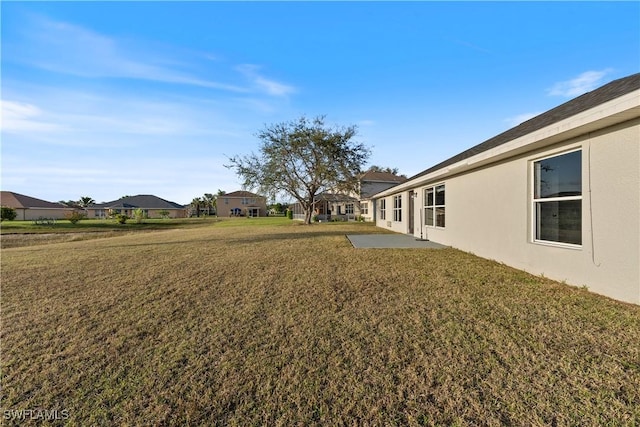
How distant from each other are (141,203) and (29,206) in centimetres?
1750

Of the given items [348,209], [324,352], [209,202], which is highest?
[209,202]

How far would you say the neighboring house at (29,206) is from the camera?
46125 mm

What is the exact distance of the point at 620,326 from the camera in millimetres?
3125

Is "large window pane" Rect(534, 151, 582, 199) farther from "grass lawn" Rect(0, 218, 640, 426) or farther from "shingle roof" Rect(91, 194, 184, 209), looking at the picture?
"shingle roof" Rect(91, 194, 184, 209)

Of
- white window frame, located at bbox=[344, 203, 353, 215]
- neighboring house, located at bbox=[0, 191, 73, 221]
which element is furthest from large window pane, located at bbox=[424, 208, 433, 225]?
neighboring house, located at bbox=[0, 191, 73, 221]

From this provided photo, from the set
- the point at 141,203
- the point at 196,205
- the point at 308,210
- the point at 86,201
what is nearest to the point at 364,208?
the point at 308,210

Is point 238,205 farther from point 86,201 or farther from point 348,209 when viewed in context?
point 86,201

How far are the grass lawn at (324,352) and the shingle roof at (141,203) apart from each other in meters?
64.5

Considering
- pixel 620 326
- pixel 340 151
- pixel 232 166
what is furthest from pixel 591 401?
pixel 232 166

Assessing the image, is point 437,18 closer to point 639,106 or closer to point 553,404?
point 639,106

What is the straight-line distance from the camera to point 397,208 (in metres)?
16.7

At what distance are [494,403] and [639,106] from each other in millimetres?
4057

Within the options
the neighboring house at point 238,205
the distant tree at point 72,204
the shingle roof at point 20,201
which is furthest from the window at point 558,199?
the distant tree at point 72,204

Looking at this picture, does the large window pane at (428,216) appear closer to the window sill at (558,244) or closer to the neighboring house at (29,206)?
the window sill at (558,244)
